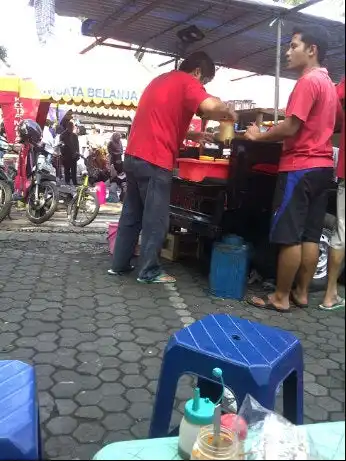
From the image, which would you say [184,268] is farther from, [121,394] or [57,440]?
[57,440]

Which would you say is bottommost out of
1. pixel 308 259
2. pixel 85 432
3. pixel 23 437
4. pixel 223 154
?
pixel 85 432

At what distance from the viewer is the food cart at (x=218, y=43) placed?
3.70 m

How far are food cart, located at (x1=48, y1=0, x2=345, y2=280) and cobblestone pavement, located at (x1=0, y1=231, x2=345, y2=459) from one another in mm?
728

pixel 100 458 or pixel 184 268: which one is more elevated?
pixel 100 458

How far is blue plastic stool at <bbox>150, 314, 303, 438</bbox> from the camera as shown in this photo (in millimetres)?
1571

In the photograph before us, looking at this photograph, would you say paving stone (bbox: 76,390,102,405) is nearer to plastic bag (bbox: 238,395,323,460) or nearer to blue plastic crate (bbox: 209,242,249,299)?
plastic bag (bbox: 238,395,323,460)

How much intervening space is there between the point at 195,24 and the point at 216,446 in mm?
4173

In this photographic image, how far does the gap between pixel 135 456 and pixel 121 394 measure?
4.60 feet

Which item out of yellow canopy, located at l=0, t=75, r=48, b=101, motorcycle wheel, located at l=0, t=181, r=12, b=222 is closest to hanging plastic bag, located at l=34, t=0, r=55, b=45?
motorcycle wheel, located at l=0, t=181, r=12, b=222

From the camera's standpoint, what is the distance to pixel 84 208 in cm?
770

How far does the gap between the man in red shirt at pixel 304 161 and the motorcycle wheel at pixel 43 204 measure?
5.05 m

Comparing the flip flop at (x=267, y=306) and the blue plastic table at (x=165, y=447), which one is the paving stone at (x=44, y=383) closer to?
the blue plastic table at (x=165, y=447)

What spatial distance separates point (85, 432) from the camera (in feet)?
6.74

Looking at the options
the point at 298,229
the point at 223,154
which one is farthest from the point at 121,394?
the point at 223,154
